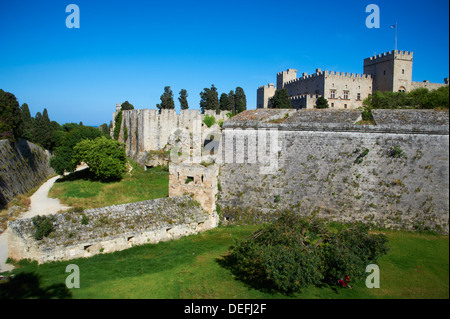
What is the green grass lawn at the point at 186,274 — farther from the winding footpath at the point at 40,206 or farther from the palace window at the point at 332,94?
the palace window at the point at 332,94

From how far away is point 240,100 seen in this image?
1738 inches

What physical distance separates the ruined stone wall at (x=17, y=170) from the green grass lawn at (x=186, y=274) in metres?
12.7

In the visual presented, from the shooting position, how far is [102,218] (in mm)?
13781

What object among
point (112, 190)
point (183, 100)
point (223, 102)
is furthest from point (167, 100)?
point (112, 190)

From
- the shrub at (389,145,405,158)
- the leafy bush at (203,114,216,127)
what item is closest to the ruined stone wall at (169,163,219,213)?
the shrub at (389,145,405,158)

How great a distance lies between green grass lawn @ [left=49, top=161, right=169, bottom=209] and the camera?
2294 cm

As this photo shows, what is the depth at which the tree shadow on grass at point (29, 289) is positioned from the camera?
9250 millimetres

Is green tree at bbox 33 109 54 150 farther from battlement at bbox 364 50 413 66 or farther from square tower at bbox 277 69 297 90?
battlement at bbox 364 50 413 66

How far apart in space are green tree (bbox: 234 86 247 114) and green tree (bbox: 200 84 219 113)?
3660 millimetres

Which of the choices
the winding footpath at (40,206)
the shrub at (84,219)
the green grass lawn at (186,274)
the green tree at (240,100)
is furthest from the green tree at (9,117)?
the green tree at (240,100)

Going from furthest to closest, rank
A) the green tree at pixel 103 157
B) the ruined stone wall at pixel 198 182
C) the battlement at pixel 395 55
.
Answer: the battlement at pixel 395 55 → the green tree at pixel 103 157 → the ruined stone wall at pixel 198 182

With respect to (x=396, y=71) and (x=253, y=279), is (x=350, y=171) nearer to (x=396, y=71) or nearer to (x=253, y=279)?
(x=253, y=279)
